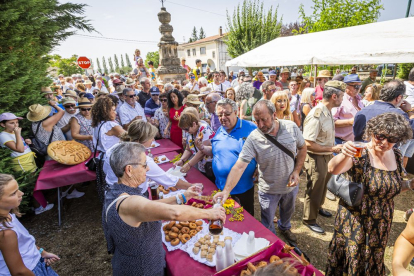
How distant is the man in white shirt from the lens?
183 inches

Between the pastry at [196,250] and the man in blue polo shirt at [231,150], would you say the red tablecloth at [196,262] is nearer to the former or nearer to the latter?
the pastry at [196,250]

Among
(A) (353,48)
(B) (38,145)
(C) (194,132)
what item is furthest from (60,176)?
(A) (353,48)

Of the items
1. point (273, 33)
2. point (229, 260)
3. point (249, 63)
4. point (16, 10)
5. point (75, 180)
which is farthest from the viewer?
point (273, 33)

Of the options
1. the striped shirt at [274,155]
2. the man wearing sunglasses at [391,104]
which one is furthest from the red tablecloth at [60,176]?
the man wearing sunglasses at [391,104]

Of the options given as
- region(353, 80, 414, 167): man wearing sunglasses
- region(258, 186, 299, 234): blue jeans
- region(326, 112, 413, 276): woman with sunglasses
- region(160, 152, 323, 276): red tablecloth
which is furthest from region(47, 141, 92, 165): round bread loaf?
region(353, 80, 414, 167): man wearing sunglasses

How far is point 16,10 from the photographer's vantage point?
403 centimetres

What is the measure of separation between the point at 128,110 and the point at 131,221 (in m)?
3.82

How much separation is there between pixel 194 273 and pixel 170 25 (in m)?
17.3

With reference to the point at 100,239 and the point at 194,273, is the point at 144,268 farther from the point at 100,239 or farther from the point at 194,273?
the point at 100,239

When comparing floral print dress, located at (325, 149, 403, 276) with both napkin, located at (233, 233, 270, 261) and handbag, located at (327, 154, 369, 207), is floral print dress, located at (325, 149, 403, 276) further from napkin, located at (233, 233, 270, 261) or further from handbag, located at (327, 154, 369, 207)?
napkin, located at (233, 233, 270, 261)

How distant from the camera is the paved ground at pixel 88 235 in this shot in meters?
2.90

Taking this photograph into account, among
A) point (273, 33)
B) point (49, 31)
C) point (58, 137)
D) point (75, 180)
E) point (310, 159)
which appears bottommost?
point (75, 180)

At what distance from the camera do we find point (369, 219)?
181 centimetres

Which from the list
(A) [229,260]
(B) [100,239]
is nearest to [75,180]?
(B) [100,239]
